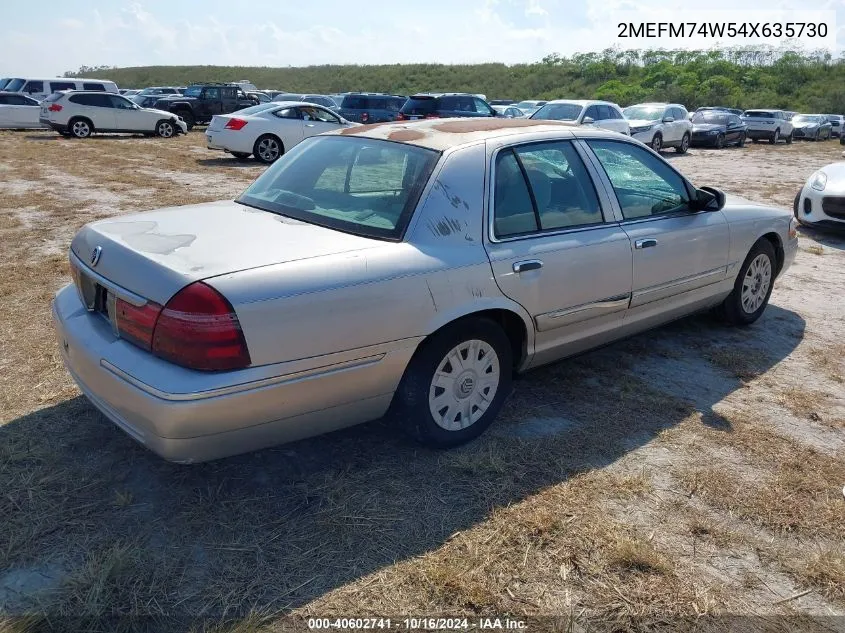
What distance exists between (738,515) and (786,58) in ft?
219

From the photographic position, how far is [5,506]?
3.00m

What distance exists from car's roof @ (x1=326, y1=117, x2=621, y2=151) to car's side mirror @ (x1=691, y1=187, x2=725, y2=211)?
0.71m

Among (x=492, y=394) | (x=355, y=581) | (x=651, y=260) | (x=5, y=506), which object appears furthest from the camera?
(x=651, y=260)

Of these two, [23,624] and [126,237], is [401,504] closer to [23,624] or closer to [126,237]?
[23,624]

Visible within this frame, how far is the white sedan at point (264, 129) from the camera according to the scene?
1609 centimetres

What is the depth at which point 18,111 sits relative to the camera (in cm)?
2320

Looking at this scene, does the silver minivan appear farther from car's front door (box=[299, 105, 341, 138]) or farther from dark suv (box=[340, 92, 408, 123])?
car's front door (box=[299, 105, 341, 138])

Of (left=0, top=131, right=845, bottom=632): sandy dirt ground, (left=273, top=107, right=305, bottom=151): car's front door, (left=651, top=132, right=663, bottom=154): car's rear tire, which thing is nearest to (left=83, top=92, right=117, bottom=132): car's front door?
(left=273, top=107, right=305, bottom=151): car's front door

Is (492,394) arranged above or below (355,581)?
above

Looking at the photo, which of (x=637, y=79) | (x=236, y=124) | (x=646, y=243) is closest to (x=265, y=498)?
(x=646, y=243)

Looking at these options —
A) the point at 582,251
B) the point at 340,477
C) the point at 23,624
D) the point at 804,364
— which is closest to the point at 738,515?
the point at 582,251

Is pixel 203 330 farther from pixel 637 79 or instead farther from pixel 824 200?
pixel 637 79

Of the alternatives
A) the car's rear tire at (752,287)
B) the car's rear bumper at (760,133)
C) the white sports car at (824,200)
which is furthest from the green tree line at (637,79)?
the car's rear tire at (752,287)

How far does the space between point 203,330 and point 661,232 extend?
2.82 metres
